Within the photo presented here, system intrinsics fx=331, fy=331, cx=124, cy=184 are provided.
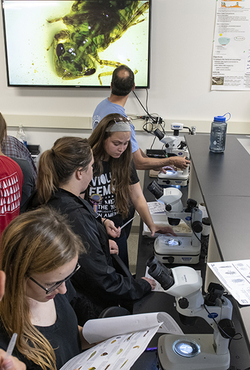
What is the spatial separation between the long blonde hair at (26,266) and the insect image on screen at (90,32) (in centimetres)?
280

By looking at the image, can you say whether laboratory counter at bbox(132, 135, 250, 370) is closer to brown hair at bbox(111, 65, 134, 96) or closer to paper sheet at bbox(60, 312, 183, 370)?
paper sheet at bbox(60, 312, 183, 370)

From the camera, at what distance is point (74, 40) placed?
3.26m

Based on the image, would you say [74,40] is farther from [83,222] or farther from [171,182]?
[83,222]

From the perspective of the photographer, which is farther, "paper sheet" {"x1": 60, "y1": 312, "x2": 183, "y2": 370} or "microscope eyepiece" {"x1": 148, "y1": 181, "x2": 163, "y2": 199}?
"microscope eyepiece" {"x1": 148, "y1": 181, "x2": 163, "y2": 199}

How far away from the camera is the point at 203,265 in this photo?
5.42 ft

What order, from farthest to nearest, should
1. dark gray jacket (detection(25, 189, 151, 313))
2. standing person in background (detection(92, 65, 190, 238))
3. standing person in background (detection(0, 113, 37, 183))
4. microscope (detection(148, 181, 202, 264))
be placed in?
1. standing person in background (detection(92, 65, 190, 238))
2. standing person in background (detection(0, 113, 37, 183))
3. microscope (detection(148, 181, 202, 264))
4. dark gray jacket (detection(25, 189, 151, 313))

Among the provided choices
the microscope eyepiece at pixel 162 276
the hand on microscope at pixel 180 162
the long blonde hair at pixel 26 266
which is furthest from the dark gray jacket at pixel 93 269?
the hand on microscope at pixel 180 162

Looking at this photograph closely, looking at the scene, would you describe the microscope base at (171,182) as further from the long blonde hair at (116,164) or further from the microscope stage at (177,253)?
the microscope stage at (177,253)

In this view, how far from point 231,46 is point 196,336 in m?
2.92

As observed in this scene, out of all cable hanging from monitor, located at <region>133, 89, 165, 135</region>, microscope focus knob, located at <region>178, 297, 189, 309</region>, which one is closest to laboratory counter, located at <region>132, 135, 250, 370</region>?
microscope focus knob, located at <region>178, 297, 189, 309</region>

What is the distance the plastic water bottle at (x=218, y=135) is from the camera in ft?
6.29

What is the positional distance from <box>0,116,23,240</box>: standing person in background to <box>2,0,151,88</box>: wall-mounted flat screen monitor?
2.05 meters

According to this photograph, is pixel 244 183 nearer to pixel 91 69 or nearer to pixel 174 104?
pixel 174 104

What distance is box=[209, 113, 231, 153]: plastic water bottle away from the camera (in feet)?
6.29
